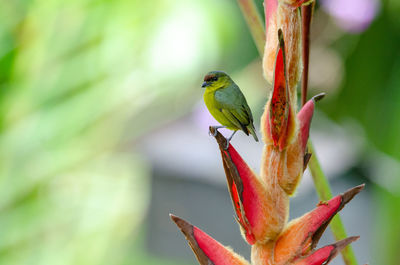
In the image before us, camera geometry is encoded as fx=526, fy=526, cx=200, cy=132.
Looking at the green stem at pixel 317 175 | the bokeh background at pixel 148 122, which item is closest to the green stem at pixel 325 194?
the green stem at pixel 317 175

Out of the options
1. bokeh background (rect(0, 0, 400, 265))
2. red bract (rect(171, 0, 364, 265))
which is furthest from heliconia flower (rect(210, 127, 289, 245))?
bokeh background (rect(0, 0, 400, 265))

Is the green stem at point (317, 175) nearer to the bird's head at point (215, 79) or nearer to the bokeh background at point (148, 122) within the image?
the bird's head at point (215, 79)

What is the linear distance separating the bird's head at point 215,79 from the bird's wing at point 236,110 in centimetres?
2

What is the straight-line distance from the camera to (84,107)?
157cm

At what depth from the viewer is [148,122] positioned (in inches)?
83.6

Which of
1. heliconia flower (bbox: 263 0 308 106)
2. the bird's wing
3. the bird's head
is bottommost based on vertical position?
the bird's wing

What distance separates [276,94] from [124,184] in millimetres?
1488

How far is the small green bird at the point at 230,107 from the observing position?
24 cm

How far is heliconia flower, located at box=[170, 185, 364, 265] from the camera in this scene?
189mm

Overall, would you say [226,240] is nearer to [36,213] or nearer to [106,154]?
[106,154]

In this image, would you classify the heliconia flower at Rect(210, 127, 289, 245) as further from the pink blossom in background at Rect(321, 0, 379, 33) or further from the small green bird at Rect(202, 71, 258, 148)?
the pink blossom in background at Rect(321, 0, 379, 33)

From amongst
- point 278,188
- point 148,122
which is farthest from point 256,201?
point 148,122

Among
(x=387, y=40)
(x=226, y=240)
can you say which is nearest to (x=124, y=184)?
(x=226, y=240)

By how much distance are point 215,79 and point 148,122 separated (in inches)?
73.6
